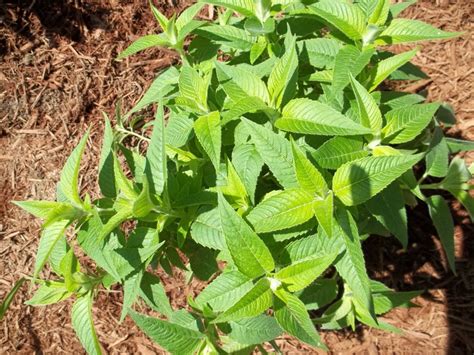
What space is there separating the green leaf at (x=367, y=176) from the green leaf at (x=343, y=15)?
594 mm

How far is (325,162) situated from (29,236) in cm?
286

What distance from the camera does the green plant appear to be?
1672 millimetres

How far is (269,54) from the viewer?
6.95ft

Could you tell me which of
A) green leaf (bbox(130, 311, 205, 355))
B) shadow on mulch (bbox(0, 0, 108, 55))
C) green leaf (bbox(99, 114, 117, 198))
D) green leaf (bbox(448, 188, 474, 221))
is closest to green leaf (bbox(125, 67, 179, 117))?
green leaf (bbox(99, 114, 117, 198))

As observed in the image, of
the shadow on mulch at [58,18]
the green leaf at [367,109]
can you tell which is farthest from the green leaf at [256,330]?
the shadow on mulch at [58,18]

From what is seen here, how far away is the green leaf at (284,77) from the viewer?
1760 mm

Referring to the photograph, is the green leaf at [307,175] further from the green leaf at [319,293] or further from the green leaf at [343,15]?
the green leaf at [319,293]

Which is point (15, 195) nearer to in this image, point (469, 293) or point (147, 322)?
point (147, 322)

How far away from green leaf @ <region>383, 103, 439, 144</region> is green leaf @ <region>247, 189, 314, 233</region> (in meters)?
0.46

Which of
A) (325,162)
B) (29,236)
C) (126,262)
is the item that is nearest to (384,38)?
(325,162)

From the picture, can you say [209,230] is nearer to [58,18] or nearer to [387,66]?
[387,66]

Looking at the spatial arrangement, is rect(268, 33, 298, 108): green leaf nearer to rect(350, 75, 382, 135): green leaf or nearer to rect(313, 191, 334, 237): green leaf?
rect(350, 75, 382, 135): green leaf

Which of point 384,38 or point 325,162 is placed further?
point 384,38

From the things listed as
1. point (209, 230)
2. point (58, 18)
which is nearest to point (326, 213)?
point (209, 230)
